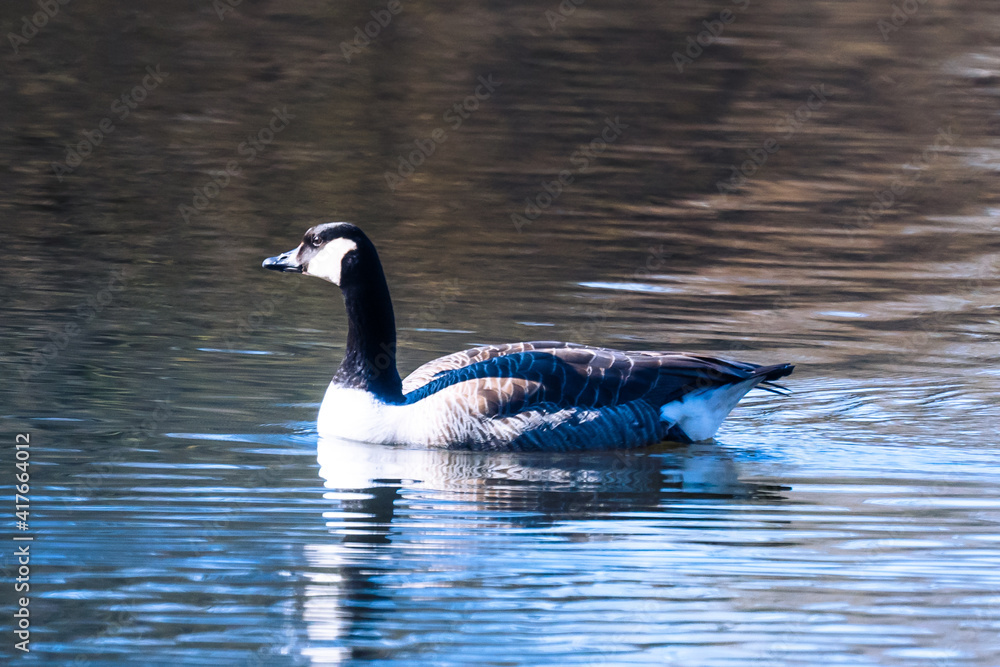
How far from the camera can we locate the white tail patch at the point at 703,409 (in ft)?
36.5

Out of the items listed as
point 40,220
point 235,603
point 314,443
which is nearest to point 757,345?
point 314,443

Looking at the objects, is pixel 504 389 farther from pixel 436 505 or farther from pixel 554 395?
pixel 436 505

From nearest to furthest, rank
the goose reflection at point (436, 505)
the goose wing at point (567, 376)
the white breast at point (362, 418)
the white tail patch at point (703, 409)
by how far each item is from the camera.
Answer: the goose reflection at point (436, 505)
the goose wing at point (567, 376)
the white breast at point (362, 418)
the white tail patch at point (703, 409)

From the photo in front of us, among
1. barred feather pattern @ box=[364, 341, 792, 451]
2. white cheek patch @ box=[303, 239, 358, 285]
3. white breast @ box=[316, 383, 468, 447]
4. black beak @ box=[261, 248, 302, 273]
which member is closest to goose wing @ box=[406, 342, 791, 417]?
barred feather pattern @ box=[364, 341, 792, 451]

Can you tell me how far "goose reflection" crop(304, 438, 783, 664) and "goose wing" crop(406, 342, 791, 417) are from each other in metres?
0.42

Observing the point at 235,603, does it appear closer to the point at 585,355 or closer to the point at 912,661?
the point at 912,661

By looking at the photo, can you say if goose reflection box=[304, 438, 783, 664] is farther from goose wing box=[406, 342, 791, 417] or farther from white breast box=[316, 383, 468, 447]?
goose wing box=[406, 342, 791, 417]

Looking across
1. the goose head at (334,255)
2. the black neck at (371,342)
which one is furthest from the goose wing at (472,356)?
the goose head at (334,255)

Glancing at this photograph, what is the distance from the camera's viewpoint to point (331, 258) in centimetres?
1122

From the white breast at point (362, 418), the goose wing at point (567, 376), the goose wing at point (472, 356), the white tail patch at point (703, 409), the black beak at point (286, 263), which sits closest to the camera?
the goose wing at point (567, 376)

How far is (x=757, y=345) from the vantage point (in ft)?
45.5

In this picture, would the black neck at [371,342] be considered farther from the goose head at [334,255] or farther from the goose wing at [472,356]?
the goose wing at [472,356]

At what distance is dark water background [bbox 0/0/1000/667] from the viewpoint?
24.5 ft

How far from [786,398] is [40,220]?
987 cm
